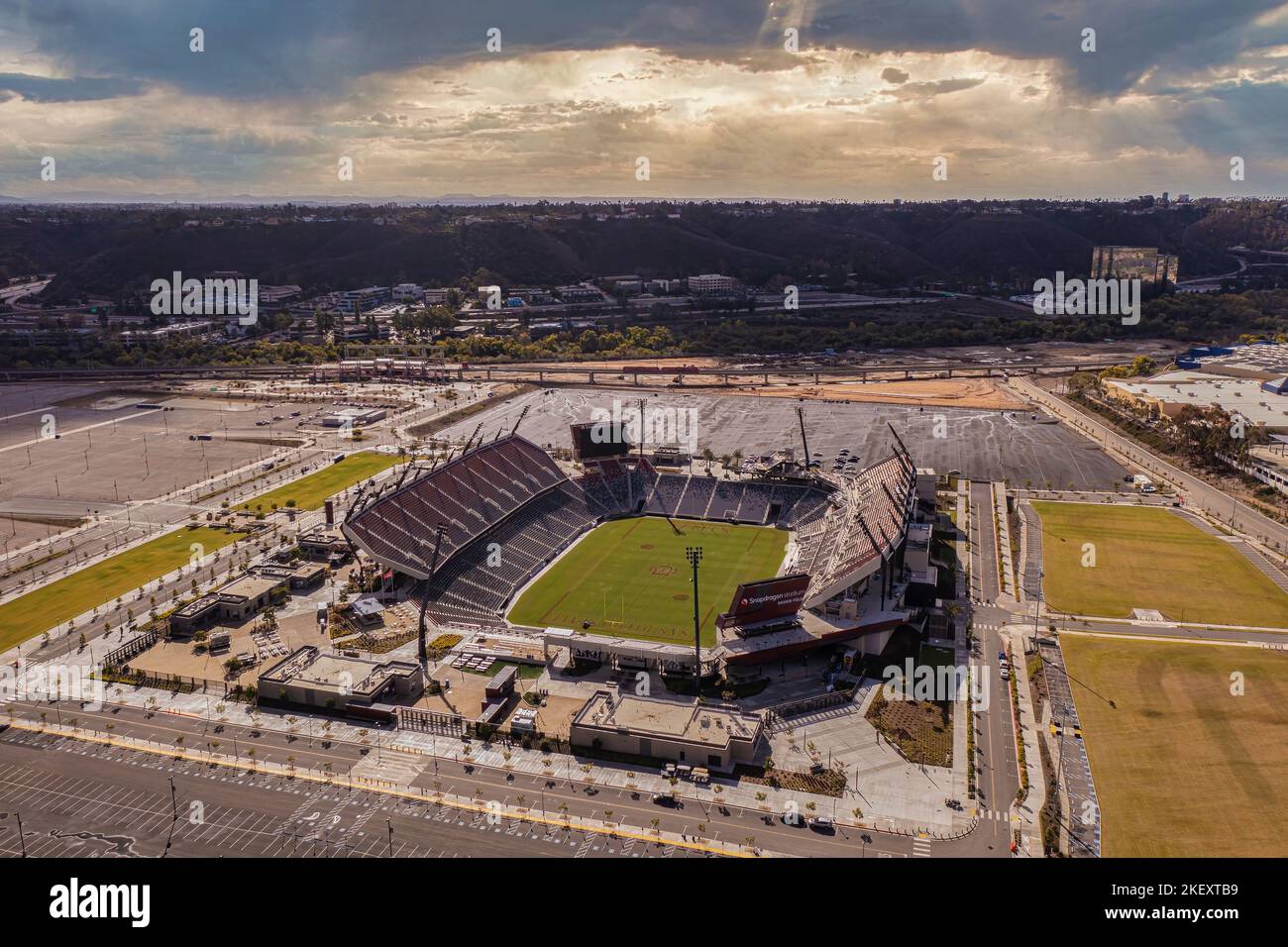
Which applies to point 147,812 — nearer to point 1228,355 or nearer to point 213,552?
point 213,552

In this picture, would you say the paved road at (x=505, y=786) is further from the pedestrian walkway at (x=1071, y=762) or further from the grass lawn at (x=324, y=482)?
the grass lawn at (x=324, y=482)

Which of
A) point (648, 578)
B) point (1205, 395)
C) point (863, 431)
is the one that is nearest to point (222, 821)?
point (648, 578)

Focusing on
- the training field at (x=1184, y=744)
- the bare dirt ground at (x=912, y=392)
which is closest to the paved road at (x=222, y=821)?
the training field at (x=1184, y=744)

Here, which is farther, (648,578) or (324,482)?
(324,482)

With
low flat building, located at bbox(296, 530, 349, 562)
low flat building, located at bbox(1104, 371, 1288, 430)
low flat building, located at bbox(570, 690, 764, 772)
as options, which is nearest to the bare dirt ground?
low flat building, located at bbox(1104, 371, 1288, 430)

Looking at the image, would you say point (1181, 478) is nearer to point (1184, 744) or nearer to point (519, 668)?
point (1184, 744)

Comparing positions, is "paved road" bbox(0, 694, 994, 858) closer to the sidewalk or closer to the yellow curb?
the yellow curb
